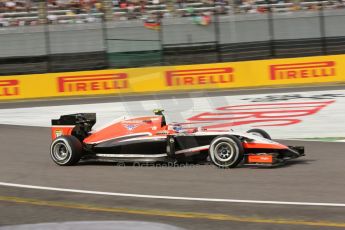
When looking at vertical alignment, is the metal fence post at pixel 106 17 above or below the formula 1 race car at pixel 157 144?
above

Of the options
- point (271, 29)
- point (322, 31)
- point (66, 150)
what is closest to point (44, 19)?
point (271, 29)

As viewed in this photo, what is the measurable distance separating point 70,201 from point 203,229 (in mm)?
2317

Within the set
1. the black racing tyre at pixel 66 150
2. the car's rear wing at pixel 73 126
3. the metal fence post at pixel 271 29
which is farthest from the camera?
the metal fence post at pixel 271 29

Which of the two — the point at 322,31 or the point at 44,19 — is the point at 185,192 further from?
the point at 44,19

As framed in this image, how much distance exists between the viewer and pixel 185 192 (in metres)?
8.33

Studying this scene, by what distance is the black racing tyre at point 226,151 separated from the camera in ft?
31.1

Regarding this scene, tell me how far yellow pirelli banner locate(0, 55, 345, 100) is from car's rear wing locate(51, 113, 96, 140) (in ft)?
41.4

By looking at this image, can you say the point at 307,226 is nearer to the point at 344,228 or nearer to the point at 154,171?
the point at 344,228

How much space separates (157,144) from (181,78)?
563 inches

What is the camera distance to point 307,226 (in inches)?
250

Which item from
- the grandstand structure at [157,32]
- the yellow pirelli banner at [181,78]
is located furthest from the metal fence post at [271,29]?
the yellow pirelli banner at [181,78]

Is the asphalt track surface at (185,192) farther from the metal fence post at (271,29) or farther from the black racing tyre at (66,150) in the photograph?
the metal fence post at (271,29)

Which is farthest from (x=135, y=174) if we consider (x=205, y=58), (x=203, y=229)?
(x=205, y=58)

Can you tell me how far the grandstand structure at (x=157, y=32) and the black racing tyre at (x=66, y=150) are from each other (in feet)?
47.8
